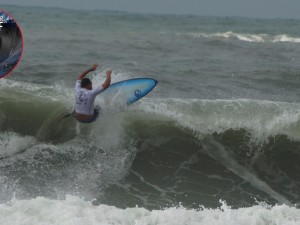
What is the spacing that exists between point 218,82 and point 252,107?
4.66 metres

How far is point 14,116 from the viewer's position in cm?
1026

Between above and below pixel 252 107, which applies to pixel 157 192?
below

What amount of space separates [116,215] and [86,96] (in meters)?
2.91

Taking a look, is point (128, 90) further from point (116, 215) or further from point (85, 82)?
point (116, 215)

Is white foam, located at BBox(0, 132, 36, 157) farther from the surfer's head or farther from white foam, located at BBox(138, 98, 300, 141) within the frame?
white foam, located at BBox(138, 98, 300, 141)

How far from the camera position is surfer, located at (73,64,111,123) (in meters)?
8.38

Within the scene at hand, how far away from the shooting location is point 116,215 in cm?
605

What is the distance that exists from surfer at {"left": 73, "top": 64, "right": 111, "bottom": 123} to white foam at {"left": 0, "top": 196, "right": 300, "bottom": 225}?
252 centimetres

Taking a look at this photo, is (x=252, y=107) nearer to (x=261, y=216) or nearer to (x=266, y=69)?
(x=261, y=216)

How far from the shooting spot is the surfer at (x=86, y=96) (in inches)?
330

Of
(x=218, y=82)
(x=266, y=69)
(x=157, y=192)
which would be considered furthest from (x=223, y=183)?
(x=266, y=69)
